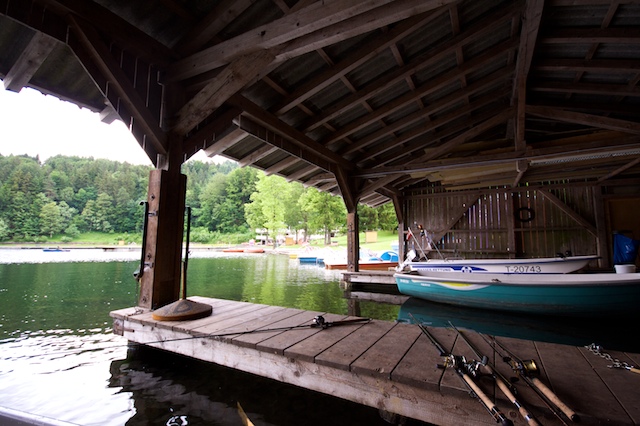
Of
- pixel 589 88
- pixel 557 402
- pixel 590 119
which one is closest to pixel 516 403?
pixel 557 402

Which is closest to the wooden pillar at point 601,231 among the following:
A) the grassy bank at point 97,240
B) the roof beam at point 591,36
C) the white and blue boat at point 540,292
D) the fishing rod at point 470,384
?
the white and blue boat at point 540,292

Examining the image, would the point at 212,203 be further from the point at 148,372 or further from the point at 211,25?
the point at 211,25

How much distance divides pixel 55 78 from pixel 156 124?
1098mm

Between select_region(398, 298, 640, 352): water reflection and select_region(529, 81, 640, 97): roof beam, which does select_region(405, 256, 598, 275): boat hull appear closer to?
select_region(398, 298, 640, 352): water reflection

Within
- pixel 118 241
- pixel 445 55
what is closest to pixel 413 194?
pixel 445 55

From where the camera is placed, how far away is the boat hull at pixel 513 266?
6.01 metres

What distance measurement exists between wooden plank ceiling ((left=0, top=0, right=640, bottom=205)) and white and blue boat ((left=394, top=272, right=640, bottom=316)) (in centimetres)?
254

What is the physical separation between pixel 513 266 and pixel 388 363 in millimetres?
5870

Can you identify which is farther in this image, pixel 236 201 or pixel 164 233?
pixel 236 201

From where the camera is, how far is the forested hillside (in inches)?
1284

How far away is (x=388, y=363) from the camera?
2156mm

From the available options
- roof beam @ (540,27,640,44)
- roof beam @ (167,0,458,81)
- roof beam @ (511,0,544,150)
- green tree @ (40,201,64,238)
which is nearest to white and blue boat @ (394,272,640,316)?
roof beam @ (511,0,544,150)

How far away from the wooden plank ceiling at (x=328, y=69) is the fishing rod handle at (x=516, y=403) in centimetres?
259

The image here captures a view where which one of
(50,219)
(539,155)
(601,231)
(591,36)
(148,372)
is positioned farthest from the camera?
(50,219)
